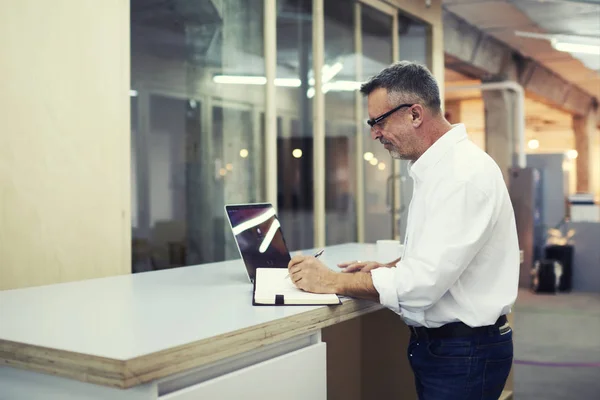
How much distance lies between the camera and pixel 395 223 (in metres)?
6.30

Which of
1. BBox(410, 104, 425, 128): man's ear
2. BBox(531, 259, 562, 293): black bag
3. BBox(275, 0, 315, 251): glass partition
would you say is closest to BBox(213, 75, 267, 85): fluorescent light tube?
BBox(275, 0, 315, 251): glass partition

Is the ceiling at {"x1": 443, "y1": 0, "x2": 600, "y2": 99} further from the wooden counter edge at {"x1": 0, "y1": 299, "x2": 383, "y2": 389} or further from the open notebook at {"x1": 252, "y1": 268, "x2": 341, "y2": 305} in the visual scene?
the wooden counter edge at {"x1": 0, "y1": 299, "x2": 383, "y2": 389}

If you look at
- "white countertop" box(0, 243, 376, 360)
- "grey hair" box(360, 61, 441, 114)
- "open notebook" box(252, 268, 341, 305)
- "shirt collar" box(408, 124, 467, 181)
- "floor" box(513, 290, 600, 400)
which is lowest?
"floor" box(513, 290, 600, 400)

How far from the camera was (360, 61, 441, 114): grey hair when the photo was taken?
1909 millimetres

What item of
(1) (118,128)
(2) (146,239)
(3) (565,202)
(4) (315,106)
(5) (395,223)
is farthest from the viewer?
(3) (565,202)

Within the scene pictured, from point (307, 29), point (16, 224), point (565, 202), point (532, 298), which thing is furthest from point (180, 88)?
point (565, 202)

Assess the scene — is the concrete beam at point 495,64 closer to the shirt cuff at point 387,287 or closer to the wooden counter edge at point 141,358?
the shirt cuff at point 387,287

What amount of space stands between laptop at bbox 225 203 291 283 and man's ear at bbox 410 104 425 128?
755mm

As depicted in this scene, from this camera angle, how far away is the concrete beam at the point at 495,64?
841 cm

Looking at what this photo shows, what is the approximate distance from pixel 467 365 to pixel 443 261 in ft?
1.11

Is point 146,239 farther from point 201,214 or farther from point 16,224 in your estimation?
point 16,224

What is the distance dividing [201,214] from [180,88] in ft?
2.83

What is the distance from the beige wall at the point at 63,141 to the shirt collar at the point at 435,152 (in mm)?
1465

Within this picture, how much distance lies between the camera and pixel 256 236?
96.2 inches
